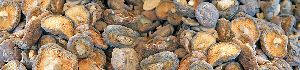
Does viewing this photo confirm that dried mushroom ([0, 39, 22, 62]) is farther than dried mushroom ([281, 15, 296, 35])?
No

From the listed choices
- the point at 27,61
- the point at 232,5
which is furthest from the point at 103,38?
the point at 232,5

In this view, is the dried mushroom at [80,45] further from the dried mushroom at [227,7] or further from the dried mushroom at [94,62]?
the dried mushroom at [227,7]

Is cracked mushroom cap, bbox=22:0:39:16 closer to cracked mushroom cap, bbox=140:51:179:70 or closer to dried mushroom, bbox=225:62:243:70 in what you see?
cracked mushroom cap, bbox=140:51:179:70

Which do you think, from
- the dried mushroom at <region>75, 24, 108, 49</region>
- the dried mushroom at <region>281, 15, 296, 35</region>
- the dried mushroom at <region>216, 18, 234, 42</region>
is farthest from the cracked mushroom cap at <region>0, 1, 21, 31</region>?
the dried mushroom at <region>281, 15, 296, 35</region>

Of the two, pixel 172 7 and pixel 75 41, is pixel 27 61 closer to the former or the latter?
pixel 75 41

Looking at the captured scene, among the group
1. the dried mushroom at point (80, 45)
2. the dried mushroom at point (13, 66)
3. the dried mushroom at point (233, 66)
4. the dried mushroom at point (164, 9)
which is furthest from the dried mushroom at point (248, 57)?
the dried mushroom at point (13, 66)
